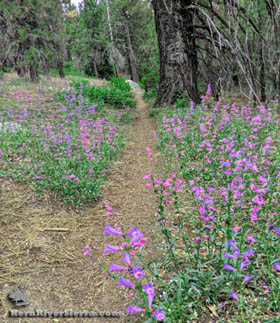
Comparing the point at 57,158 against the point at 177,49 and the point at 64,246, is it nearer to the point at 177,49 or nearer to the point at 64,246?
the point at 64,246

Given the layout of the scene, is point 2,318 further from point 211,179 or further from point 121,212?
point 211,179

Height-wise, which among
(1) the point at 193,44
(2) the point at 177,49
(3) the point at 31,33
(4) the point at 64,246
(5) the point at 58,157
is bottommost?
(4) the point at 64,246

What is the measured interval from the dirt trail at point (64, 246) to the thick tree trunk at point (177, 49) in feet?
13.6

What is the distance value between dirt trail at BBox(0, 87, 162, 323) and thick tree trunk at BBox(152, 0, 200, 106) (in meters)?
4.15

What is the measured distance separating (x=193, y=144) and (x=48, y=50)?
26.4 ft

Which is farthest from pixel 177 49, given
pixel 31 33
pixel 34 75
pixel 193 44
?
pixel 34 75

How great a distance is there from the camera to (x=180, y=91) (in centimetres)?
725

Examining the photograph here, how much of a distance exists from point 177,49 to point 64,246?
6.09m

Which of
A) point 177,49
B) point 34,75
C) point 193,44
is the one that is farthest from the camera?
point 34,75

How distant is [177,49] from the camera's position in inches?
A: 275

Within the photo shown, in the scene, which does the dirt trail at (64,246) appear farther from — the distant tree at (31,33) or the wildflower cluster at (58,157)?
the distant tree at (31,33)

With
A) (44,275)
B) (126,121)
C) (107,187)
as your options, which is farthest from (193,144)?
(126,121)

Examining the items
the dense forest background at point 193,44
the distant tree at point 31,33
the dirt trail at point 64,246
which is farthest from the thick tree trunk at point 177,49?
the distant tree at point 31,33

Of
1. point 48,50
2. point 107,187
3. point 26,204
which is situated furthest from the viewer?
point 48,50
